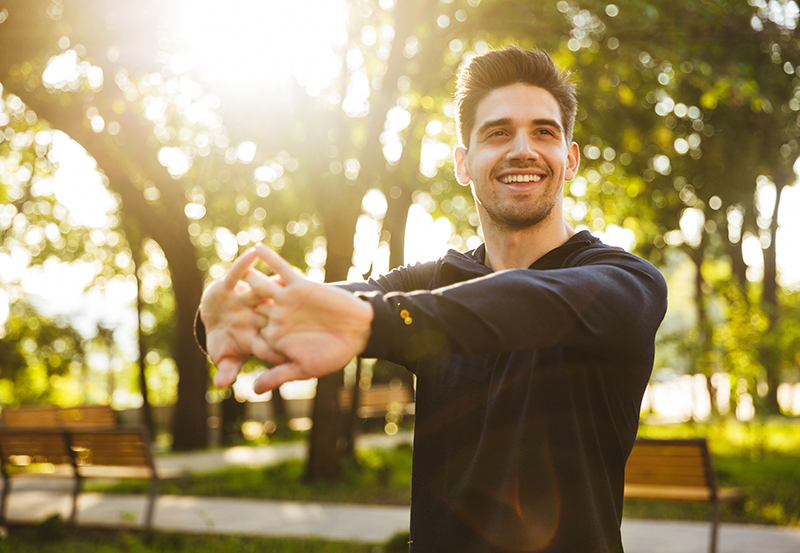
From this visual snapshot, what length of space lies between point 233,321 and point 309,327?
0.67ft

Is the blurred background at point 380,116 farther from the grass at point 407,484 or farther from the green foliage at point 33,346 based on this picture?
the green foliage at point 33,346

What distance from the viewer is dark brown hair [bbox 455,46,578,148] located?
6.93 ft

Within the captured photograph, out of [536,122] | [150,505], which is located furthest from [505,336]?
[150,505]

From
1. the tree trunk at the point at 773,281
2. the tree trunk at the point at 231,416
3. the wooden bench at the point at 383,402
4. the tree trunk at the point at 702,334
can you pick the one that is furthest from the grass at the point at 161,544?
the tree trunk at the point at 773,281

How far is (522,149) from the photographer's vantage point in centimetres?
201

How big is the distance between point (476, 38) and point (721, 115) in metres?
5.63

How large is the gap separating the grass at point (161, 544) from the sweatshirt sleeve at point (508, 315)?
5.13 meters

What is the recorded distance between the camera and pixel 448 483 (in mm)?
1913

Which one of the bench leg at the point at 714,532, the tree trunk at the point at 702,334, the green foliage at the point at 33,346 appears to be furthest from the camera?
the green foliage at the point at 33,346

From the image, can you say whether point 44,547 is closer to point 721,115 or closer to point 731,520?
point 731,520

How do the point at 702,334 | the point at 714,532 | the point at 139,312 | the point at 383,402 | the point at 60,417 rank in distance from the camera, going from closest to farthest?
the point at 714,532 → the point at 60,417 → the point at 702,334 → the point at 383,402 → the point at 139,312

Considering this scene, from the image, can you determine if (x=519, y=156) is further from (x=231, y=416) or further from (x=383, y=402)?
(x=231, y=416)

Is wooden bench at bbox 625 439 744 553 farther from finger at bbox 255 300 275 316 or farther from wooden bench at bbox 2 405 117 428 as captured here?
wooden bench at bbox 2 405 117 428

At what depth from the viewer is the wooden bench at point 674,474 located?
6.38m
